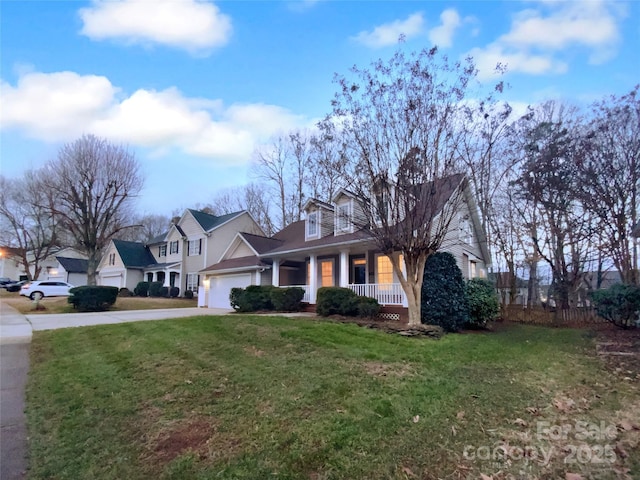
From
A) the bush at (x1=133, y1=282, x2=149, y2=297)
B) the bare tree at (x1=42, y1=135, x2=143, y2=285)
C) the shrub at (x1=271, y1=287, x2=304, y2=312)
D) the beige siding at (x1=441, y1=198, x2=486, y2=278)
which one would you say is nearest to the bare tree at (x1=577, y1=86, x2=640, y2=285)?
the beige siding at (x1=441, y1=198, x2=486, y2=278)

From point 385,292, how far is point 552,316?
7.78 metres

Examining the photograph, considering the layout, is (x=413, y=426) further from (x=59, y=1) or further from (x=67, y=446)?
(x=59, y=1)

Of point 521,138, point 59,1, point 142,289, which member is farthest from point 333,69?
point 142,289

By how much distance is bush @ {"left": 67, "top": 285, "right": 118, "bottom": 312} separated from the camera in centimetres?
1869

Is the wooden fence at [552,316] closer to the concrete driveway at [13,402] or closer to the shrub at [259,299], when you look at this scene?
the shrub at [259,299]

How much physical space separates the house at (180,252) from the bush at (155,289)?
976 millimetres

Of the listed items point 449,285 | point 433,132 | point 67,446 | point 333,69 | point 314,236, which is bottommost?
point 67,446

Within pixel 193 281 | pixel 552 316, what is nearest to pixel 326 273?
pixel 552 316

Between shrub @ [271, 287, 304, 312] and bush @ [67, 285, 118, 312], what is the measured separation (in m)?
9.69

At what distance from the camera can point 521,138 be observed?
19.3m

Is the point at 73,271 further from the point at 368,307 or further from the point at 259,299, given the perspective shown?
the point at 368,307

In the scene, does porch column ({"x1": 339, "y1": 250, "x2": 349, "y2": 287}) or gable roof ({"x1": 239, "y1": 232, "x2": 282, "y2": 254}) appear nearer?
porch column ({"x1": 339, "y1": 250, "x2": 349, "y2": 287})

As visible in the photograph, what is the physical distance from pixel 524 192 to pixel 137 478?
69.7 feet

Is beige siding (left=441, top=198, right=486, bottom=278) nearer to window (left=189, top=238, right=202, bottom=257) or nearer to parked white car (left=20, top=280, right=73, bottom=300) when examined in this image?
window (left=189, top=238, right=202, bottom=257)
